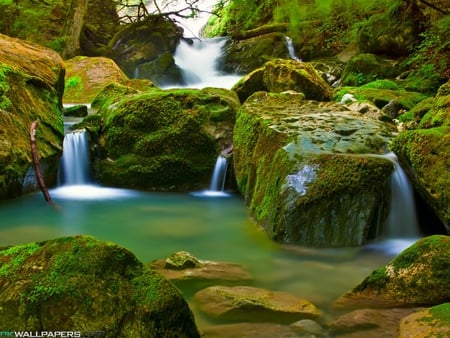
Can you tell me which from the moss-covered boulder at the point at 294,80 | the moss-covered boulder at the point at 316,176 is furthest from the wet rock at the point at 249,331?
the moss-covered boulder at the point at 294,80

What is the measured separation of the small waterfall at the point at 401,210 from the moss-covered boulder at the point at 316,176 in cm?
16

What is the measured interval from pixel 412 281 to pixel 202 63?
15.9m

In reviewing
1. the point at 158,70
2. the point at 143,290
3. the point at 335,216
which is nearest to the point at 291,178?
the point at 335,216

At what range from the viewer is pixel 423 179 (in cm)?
486

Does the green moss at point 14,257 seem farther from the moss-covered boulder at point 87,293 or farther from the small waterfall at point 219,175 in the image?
the small waterfall at point 219,175

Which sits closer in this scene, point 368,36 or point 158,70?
point 368,36

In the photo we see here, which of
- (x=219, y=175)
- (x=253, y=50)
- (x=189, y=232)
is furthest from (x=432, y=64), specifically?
(x=253, y=50)

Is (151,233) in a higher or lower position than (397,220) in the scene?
lower

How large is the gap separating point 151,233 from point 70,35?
42.6ft

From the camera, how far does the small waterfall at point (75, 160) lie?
7844 mm

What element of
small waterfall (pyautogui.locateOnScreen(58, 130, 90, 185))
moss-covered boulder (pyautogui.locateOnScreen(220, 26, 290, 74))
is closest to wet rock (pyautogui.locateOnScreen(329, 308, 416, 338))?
small waterfall (pyautogui.locateOnScreen(58, 130, 90, 185))

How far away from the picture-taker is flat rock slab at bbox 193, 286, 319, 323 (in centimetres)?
314

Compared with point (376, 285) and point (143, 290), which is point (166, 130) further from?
point (143, 290)

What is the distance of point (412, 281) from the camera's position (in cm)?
339
